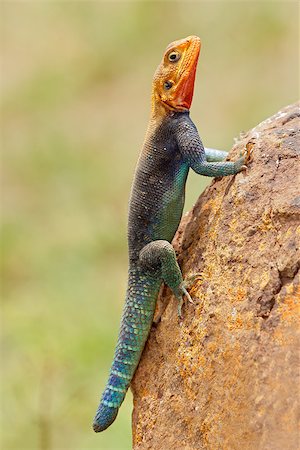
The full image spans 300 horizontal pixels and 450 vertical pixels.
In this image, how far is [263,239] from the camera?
3.17m

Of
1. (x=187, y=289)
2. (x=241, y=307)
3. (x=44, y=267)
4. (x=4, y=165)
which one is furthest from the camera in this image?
(x=4, y=165)

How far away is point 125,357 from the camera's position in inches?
148

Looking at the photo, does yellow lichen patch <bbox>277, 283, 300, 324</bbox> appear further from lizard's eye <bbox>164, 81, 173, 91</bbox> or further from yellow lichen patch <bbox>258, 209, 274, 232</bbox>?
lizard's eye <bbox>164, 81, 173, 91</bbox>

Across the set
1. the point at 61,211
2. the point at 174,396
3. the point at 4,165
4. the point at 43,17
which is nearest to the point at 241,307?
the point at 174,396

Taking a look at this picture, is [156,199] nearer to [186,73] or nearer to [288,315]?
[186,73]

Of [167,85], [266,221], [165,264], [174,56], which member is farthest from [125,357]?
[174,56]

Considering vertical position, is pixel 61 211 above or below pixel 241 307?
below

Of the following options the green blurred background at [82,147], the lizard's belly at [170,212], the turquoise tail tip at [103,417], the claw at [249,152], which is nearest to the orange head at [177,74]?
the lizard's belly at [170,212]

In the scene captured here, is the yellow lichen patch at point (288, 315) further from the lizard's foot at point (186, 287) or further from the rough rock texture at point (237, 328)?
the lizard's foot at point (186, 287)

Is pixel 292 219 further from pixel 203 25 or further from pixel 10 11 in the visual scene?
pixel 10 11

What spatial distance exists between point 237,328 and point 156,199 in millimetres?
1086

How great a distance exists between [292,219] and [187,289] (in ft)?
2.10

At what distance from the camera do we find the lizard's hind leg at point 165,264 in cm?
354

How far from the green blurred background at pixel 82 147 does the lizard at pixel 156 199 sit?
189 cm
